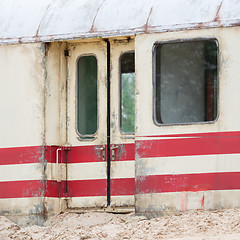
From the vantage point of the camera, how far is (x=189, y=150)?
7871 millimetres

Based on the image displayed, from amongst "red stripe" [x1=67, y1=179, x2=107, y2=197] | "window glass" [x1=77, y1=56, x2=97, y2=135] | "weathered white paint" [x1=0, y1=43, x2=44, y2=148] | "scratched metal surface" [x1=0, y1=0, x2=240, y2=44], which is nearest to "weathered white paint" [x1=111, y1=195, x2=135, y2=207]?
"red stripe" [x1=67, y1=179, x2=107, y2=197]

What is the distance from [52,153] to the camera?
8648 millimetres

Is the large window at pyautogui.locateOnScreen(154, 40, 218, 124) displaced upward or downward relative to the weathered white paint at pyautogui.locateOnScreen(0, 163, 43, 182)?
upward

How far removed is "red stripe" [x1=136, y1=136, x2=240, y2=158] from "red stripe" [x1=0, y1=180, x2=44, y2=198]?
138cm

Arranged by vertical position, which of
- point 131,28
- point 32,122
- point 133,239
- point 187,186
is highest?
point 131,28

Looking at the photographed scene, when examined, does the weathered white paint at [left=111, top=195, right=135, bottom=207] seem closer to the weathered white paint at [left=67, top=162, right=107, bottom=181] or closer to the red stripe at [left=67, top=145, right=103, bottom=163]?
the weathered white paint at [left=67, top=162, right=107, bottom=181]

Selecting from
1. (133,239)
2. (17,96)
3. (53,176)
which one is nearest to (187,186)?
(133,239)

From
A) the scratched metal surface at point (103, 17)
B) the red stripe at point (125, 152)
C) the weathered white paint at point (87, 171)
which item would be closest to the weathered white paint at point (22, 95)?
the scratched metal surface at point (103, 17)

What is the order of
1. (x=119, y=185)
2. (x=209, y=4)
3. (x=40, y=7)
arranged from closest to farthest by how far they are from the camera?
(x=209, y=4), (x=119, y=185), (x=40, y=7)

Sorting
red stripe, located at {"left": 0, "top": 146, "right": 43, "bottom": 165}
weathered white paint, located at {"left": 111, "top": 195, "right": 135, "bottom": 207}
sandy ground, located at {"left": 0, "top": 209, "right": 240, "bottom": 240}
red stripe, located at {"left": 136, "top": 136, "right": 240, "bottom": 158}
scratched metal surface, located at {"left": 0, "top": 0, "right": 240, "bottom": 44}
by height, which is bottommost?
sandy ground, located at {"left": 0, "top": 209, "right": 240, "bottom": 240}

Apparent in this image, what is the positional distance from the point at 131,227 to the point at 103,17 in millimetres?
2529

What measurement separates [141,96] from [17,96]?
165 centimetres

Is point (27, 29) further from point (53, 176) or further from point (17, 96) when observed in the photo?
point (53, 176)

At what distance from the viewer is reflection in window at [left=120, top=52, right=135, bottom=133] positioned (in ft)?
28.5
